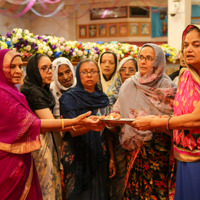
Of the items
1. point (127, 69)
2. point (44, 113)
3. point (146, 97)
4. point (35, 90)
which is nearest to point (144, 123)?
point (146, 97)

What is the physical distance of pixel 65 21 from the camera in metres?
12.8

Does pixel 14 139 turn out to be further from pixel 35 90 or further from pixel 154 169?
pixel 154 169

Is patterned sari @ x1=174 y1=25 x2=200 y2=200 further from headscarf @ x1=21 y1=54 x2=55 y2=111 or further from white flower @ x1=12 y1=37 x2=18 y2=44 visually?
white flower @ x1=12 y1=37 x2=18 y2=44

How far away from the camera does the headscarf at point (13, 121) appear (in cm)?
220

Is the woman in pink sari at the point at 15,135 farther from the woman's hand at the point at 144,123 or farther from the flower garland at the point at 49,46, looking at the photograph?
the flower garland at the point at 49,46

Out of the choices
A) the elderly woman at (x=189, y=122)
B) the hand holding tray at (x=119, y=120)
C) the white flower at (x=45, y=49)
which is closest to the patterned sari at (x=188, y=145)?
the elderly woman at (x=189, y=122)

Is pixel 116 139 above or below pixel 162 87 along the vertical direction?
below

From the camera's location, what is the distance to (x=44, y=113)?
2.75 meters

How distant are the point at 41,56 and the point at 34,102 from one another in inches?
21.3

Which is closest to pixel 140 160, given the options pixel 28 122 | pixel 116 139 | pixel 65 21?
pixel 116 139

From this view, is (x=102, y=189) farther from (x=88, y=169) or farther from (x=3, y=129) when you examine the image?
(x=3, y=129)

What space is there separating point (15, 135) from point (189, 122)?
1281mm

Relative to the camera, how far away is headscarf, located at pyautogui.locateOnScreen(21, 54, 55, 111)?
9.07ft

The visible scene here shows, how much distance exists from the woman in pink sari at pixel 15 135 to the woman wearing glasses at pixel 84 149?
49 cm
